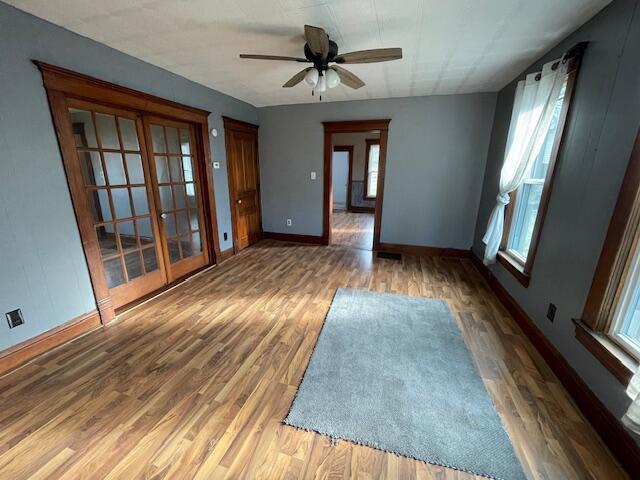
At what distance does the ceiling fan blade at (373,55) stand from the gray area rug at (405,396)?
2196 millimetres

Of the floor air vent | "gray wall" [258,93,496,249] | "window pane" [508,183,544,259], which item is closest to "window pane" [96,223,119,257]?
"gray wall" [258,93,496,249]

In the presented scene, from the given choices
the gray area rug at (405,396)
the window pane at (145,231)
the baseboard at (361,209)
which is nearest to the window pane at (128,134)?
the window pane at (145,231)

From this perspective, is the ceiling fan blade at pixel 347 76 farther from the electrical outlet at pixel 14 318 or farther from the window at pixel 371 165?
the window at pixel 371 165

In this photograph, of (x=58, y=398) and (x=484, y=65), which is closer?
(x=58, y=398)

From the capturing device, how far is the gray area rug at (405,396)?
4.45 ft

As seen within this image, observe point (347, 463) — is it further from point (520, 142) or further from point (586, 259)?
point (520, 142)

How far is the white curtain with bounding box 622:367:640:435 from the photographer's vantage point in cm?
113

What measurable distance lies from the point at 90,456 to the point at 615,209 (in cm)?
311

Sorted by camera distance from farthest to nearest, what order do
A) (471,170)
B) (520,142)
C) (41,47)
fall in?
(471,170)
(520,142)
(41,47)

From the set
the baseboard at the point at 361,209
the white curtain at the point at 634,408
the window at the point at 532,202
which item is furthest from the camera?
the baseboard at the point at 361,209

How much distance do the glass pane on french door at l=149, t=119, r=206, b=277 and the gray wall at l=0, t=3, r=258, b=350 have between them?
0.75 metres

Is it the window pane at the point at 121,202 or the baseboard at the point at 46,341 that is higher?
the window pane at the point at 121,202

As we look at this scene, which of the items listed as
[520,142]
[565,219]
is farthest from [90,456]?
[520,142]

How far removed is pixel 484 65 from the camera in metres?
2.70
